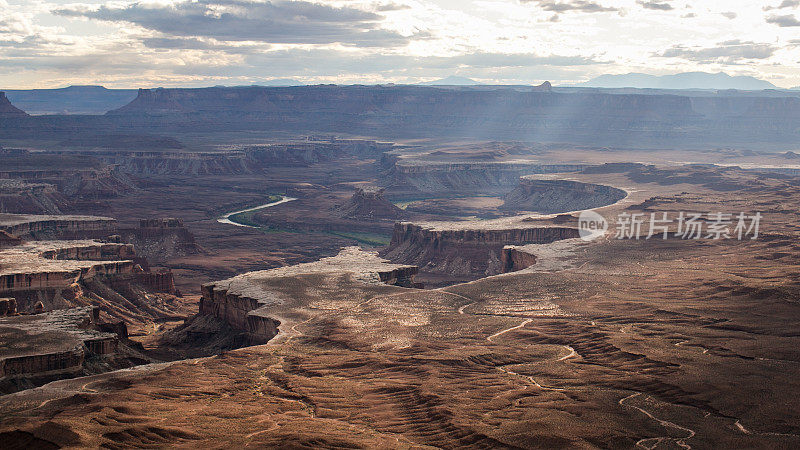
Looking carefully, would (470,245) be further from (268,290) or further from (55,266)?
(55,266)

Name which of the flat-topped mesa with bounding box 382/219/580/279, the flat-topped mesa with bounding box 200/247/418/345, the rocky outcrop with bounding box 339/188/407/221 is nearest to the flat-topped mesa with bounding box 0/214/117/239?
the flat-topped mesa with bounding box 382/219/580/279

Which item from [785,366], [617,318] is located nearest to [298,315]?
[617,318]

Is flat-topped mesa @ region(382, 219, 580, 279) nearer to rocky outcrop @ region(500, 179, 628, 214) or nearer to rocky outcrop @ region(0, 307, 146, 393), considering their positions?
rocky outcrop @ region(500, 179, 628, 214)

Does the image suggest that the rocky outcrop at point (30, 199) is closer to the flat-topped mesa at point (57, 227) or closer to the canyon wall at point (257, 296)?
the flat-topped mesa at point (57, 227)

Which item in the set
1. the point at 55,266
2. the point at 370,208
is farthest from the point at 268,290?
the point at 370,208

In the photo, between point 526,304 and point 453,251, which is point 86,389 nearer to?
point 526,304

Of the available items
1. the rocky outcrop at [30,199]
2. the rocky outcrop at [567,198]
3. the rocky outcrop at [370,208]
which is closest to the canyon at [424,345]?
the rocky outcrop at [30,199]
